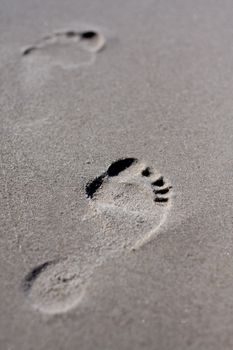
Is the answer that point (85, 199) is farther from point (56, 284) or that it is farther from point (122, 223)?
point (56, 284)

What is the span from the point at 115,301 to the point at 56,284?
0.71 ft

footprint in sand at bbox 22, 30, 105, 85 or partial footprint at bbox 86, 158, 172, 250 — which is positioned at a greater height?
footprint in sand at bbox 22, 30, 105, 85

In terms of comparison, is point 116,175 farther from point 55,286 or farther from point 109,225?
point 55,286

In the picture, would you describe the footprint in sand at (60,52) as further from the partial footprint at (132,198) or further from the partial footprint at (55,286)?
the partial footprint at (55,286)

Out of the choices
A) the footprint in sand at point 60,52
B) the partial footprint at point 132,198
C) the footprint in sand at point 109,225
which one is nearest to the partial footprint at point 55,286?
the footprint in sand at point 109,225

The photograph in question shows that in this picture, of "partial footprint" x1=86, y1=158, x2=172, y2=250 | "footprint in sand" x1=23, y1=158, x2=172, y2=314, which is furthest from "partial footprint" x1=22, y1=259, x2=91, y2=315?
"partial footprint" x1=86, y1=158, x2=172, y2=250

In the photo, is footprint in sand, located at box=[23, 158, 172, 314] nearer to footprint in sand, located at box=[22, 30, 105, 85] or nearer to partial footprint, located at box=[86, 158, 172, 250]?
partial footprint, located at box=[86, 158, 172, 250]

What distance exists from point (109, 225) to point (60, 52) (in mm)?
1269

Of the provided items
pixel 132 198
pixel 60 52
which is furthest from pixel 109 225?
pixel 60 52

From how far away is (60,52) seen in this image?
8.76ft

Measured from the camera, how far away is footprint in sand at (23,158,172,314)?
5.34 ft

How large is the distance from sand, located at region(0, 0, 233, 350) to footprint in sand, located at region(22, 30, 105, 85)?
0.01 meters

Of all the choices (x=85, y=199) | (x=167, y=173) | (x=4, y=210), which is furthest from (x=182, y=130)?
(x=4, y=210)

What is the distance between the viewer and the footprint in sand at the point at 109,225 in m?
1.63
